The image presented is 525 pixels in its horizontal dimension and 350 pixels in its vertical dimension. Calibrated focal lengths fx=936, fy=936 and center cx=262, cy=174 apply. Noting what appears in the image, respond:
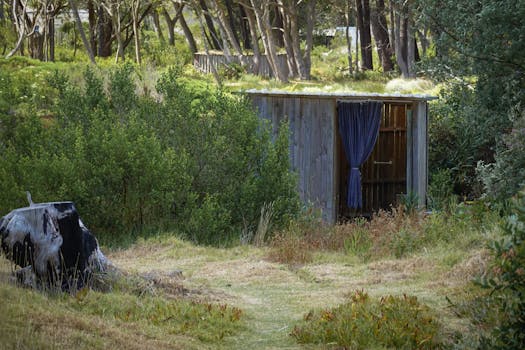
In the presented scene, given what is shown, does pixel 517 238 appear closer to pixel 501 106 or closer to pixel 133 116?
pixel 133 116

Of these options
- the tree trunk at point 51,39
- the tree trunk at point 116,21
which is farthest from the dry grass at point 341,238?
the tree trunk at point 51,39

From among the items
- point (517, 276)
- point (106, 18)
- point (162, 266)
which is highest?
point (106, 18)

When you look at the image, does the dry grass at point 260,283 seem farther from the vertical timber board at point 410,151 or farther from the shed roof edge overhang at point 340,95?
the vertical timber board at point 410,151

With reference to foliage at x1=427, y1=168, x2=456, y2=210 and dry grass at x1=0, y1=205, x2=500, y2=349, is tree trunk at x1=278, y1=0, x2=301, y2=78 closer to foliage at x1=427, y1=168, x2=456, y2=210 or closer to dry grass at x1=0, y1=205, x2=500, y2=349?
foliage at x1=427, y1=168, x2=456, y2=210

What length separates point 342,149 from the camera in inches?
736

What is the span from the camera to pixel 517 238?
22.4 feet

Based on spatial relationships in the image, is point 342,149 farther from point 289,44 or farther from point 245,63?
point 245,63

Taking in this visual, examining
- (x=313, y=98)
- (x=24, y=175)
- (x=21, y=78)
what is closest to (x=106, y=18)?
(x=21, y=78)

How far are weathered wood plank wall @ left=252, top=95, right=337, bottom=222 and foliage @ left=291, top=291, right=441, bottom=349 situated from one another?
30.9 feet

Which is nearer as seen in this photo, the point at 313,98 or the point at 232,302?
the point at 232,302

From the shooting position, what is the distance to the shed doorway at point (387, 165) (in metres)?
19.2

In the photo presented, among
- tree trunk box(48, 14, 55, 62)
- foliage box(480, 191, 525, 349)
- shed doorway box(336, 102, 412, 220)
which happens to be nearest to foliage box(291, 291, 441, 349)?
foliage box(480, 191, 525, 349)

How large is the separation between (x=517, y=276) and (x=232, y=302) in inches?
134

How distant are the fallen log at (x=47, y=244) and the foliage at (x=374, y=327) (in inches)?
86.4
